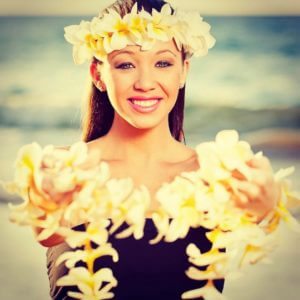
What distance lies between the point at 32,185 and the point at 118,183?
0.29 meters

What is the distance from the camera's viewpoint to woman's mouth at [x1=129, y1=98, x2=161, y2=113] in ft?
6.22

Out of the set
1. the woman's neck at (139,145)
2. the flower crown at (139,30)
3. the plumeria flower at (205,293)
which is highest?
the flower crown at (139,30)

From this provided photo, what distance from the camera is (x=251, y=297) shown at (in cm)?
197

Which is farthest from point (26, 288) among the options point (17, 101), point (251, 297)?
point (251, 297)

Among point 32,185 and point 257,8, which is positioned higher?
point 257,8

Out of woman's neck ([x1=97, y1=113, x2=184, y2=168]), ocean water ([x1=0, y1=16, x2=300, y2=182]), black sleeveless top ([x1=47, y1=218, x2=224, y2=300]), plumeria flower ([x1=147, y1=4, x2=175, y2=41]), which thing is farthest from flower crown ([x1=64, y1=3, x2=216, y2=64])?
black sleeveless top ([x1=47, y1=218, x2=224, y2=300])

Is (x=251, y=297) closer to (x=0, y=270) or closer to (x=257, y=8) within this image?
(x=0, y=270)

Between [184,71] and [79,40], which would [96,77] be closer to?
[79,40]

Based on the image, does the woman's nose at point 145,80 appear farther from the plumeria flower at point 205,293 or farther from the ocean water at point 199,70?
the plumeria flower at point 205,293

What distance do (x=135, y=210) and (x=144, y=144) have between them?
253mm

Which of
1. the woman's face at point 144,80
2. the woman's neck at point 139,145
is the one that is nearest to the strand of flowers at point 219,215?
the woman's neck at point 139,145

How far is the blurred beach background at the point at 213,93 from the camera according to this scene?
6.42ft

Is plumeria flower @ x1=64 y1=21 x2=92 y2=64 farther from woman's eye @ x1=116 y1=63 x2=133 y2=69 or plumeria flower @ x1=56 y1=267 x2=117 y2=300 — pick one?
plumeria flower @ x1=56 y1=267 x2=117 y2=300

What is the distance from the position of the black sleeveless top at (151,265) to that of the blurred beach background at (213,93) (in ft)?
0.63
